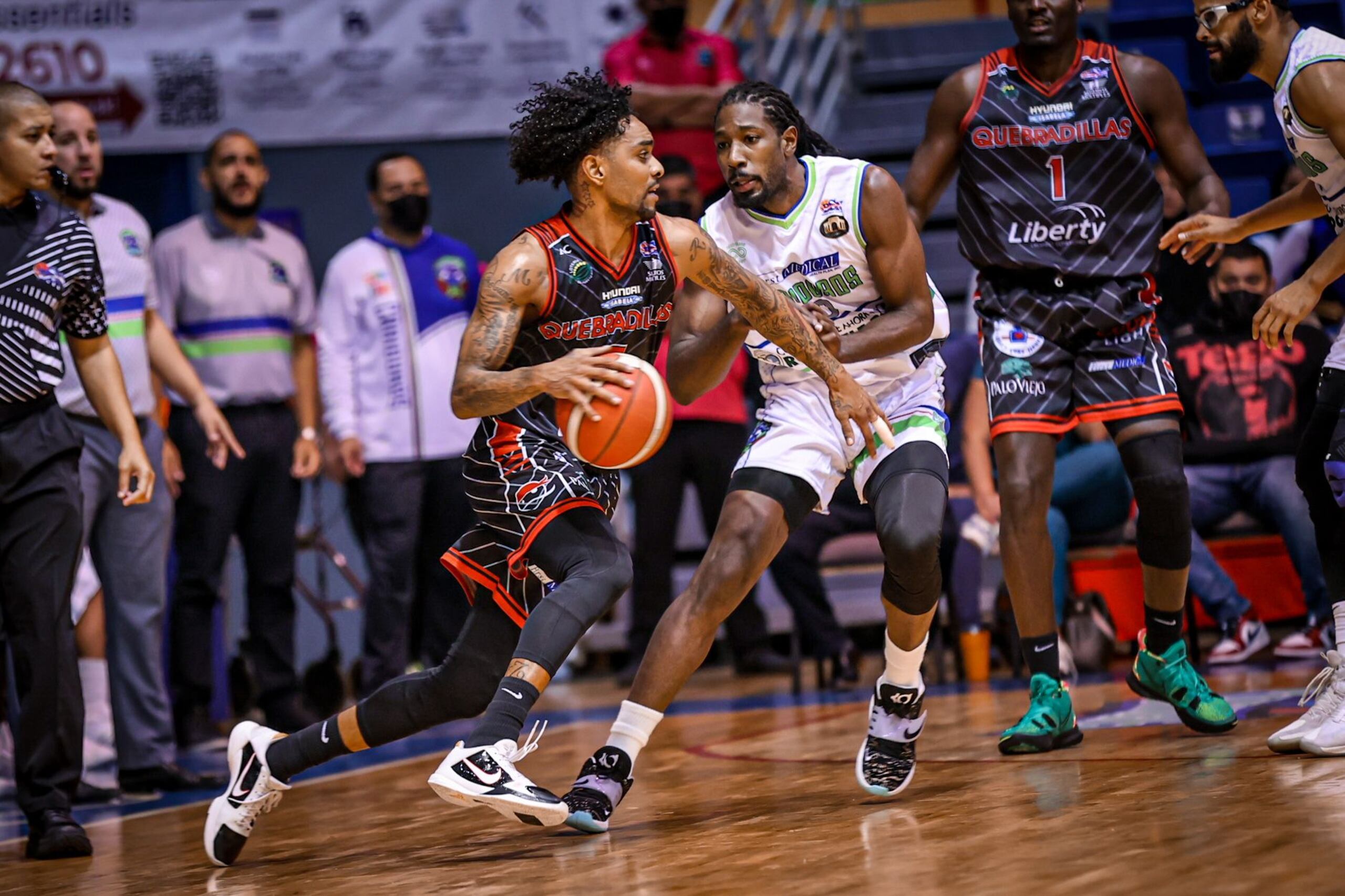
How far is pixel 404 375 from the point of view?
7.42 m

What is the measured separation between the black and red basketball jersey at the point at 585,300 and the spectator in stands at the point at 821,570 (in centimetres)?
343

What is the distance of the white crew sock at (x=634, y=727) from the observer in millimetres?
3938

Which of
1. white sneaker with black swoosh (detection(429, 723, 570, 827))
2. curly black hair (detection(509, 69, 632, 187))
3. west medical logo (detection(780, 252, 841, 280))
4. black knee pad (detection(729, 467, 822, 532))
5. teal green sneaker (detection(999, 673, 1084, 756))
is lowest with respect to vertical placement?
teal green sneaker (detection(999, 673, 1084, 756))

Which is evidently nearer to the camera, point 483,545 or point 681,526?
point 483,545

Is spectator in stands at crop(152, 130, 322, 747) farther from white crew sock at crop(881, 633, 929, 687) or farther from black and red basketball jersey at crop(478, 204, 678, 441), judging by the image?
white crew sock at crop(881, 633, 929, 687)

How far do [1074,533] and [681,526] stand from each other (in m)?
2.25

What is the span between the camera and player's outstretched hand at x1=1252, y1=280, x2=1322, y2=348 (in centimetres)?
410

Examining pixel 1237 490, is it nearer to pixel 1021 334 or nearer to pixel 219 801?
pixel 1021 334

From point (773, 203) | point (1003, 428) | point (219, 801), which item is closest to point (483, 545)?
point (219, 801)

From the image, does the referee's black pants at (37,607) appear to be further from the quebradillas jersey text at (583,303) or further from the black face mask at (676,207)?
the black face mask at (676,207)

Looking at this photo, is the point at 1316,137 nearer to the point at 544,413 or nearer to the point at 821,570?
the point at 544,413

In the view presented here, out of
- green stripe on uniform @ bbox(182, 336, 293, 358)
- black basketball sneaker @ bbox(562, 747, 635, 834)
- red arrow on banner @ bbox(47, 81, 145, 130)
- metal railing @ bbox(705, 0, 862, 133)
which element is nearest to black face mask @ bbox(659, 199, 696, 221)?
green stripe on uniform @ bbox(182, 336, 293, 358)

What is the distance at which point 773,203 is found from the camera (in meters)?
4.46

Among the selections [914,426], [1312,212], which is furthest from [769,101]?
[1312,212]
